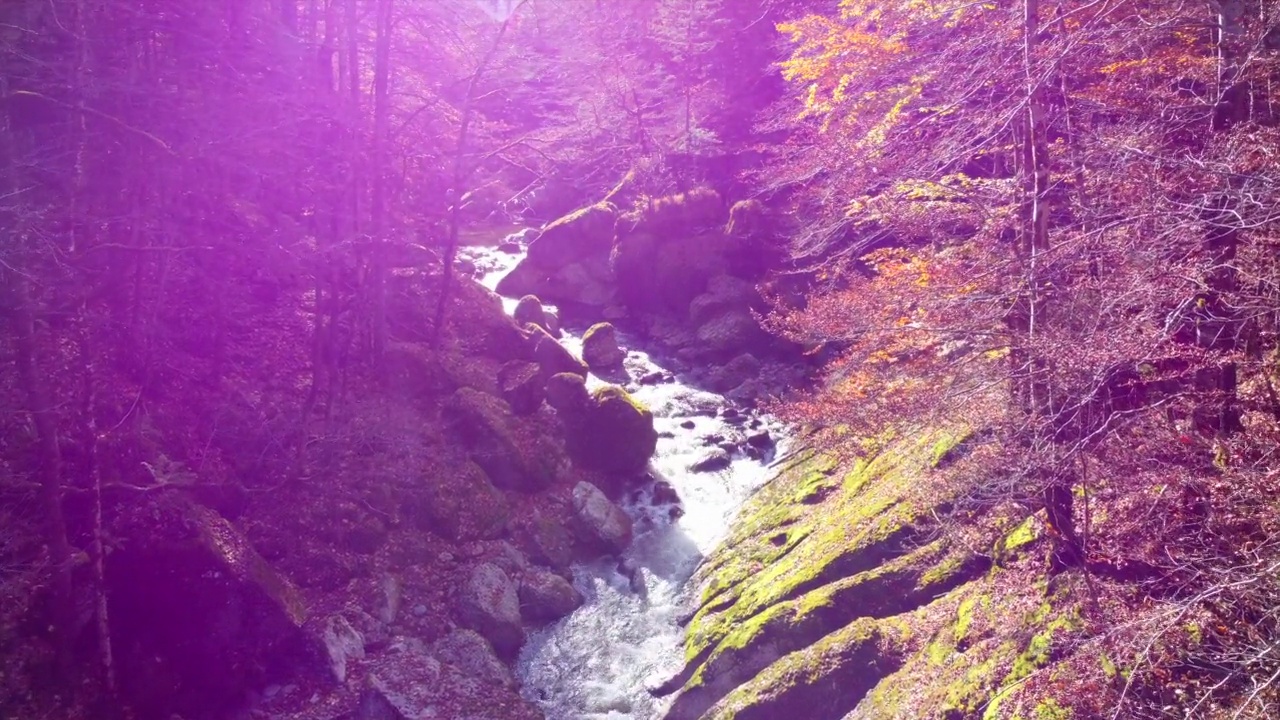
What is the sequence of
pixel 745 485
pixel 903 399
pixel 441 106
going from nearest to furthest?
pixel 903 399, pixel 441 106, pixel 745 485

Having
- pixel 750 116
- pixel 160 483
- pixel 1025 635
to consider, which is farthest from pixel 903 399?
pixel 750 116

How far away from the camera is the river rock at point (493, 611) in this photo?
39.8 ft

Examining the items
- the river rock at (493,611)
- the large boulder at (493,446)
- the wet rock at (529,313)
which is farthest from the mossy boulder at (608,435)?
the wet rock at (529,313)

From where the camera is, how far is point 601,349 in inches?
864

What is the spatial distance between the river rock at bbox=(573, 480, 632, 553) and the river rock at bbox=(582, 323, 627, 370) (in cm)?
650

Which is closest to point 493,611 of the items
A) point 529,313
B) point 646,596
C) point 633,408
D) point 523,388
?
point 646,596

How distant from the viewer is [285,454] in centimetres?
1280

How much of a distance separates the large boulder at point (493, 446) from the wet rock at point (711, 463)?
3.44 meters

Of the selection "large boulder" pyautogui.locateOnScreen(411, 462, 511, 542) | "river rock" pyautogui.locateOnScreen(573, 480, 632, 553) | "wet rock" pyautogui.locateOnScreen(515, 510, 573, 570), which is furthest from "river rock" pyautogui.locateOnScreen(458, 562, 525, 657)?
"river rock" pyautogui.locateOnScreen(573, 480, 632, 553)

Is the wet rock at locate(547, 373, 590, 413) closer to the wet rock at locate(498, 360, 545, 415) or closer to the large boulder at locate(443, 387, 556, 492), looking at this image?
the wet rock at locate(498, 360, 545, 415)

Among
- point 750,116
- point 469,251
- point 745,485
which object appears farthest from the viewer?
point 469,251

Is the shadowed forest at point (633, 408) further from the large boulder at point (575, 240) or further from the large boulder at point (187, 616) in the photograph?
the large boulder at point (575, 240)

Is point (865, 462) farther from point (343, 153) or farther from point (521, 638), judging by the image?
point (343, 153)

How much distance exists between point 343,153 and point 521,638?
8944mm
